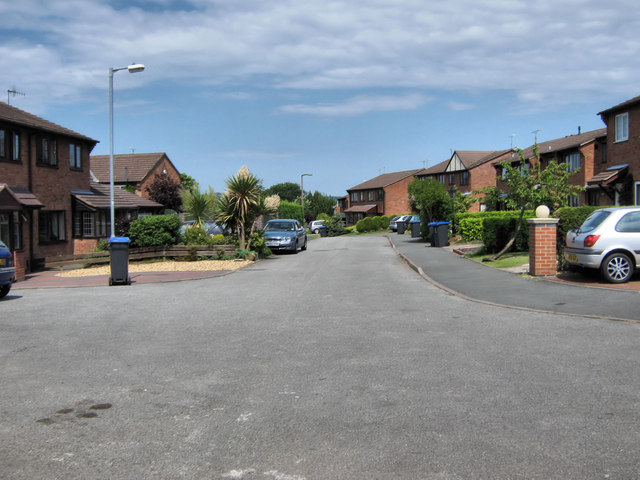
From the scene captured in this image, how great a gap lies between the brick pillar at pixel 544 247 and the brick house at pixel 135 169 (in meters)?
34.8

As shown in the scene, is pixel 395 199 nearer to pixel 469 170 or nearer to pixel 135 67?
pixel 469 170

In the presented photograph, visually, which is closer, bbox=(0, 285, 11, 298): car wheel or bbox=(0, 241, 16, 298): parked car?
bbox=(0, 241, 16, 298): parked car

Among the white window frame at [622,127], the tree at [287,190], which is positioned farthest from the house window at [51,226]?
the tree at [287,190]

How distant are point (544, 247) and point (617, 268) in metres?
1.88

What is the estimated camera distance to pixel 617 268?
11516mm

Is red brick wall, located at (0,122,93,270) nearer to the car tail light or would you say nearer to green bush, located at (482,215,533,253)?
green bush, located at (482,215,533,253)

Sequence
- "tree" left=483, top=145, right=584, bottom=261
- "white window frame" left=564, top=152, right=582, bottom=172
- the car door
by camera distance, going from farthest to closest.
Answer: "white window frame" left=564, top=152, right=582, bottom=172 → "tree" left=483, top=145, right=584, bottom=261 → the car door

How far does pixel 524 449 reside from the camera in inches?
152

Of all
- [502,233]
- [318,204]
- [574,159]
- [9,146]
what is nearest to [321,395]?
[502,233]

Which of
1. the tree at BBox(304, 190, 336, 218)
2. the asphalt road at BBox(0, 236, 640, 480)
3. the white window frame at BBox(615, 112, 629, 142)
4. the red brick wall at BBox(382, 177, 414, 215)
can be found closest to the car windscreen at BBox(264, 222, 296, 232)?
the white window frame at BBox(615, 112, 629, 142)

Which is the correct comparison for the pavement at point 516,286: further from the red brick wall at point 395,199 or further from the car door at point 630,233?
the red brick wall at point 395,199

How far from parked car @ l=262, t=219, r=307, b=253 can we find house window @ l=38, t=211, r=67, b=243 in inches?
324

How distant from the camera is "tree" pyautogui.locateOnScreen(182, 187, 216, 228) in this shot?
25859mm

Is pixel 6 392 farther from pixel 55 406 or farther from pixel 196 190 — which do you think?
pixel 196 190
